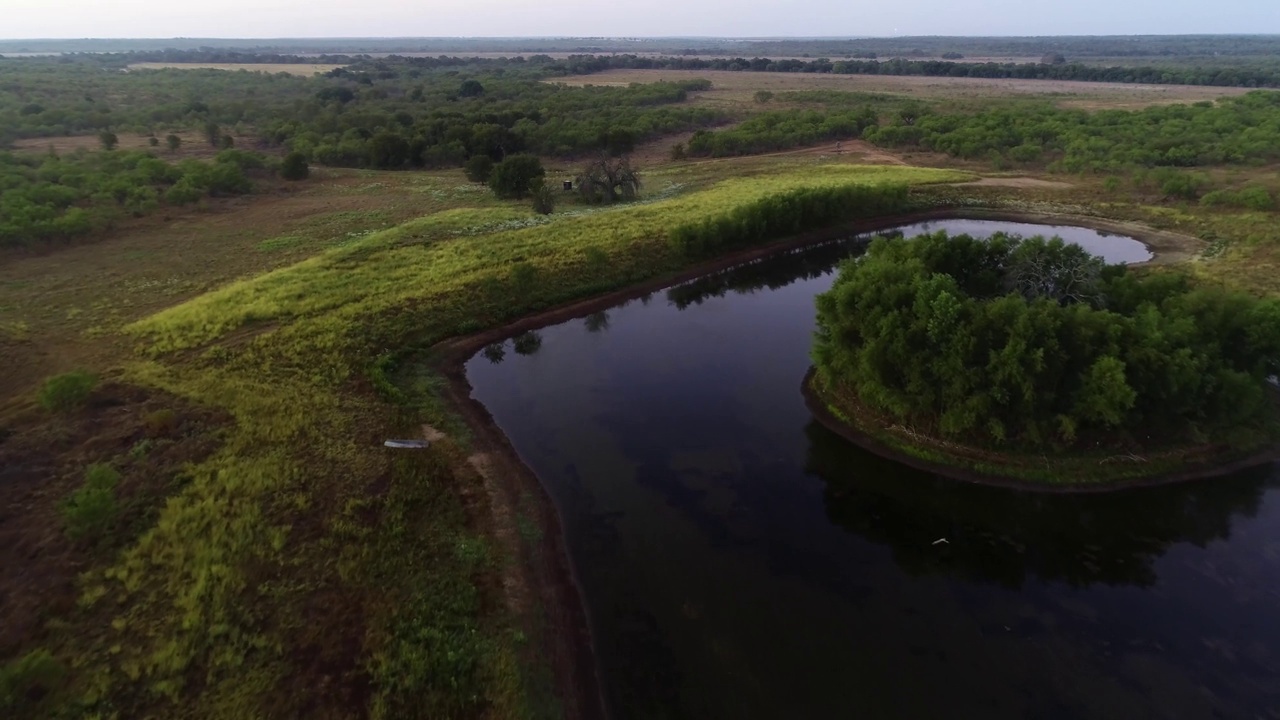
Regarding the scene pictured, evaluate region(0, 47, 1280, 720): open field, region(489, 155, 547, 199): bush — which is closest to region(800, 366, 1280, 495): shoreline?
region(0, 47, 1280, 720): open field

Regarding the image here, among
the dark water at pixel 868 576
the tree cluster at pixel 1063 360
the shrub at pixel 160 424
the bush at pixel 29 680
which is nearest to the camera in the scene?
the bush at pixel 29 680

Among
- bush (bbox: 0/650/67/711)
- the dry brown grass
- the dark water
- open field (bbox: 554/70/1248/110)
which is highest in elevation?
open field (bbox: 554/70/1248/110)

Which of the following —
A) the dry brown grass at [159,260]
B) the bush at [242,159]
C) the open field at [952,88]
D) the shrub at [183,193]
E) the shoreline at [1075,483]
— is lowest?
the shoreline at [1075,483]

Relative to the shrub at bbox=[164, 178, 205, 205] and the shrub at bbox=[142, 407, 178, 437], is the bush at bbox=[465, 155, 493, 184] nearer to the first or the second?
the shrub at bbox=[164, 178, 205, 205]

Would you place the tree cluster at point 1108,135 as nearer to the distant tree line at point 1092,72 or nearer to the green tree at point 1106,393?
the distant tree line at point 1092,72

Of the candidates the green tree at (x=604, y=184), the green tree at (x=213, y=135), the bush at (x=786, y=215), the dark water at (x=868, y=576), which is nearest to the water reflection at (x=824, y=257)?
the bush at (x=786, y=215)
